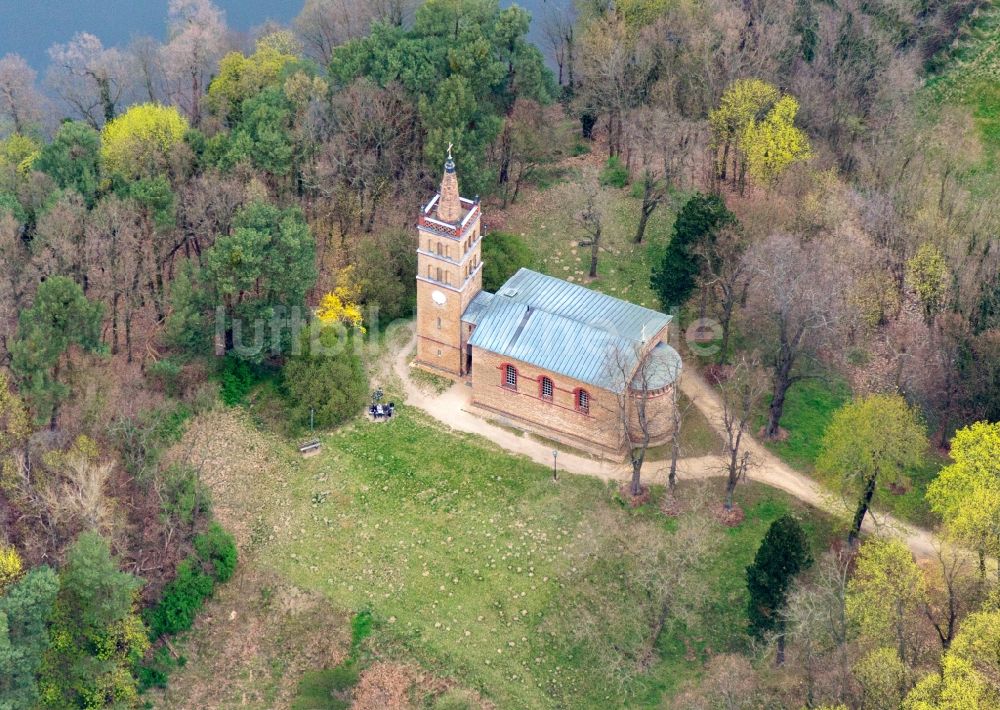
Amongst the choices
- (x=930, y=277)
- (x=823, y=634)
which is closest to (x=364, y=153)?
(x=930, y=277)

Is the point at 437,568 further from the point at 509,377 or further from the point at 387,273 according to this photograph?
the point at 387,273

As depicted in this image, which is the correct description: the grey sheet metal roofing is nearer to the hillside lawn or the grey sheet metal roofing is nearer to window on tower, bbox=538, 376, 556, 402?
window on tower, bbox=538, 376, 556, 402

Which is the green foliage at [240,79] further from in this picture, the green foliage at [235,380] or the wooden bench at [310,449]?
the wooden bench at [310,449]

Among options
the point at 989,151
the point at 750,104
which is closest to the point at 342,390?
the point at 750,104

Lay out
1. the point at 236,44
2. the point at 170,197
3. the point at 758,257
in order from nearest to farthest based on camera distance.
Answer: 1. the point at 758,257
2. the point at 170,197
3. the point at 236,44

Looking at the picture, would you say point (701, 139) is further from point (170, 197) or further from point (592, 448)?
point (170, 197)

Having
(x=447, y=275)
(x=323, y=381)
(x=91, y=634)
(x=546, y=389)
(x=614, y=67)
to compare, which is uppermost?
(x=614, y=67)
